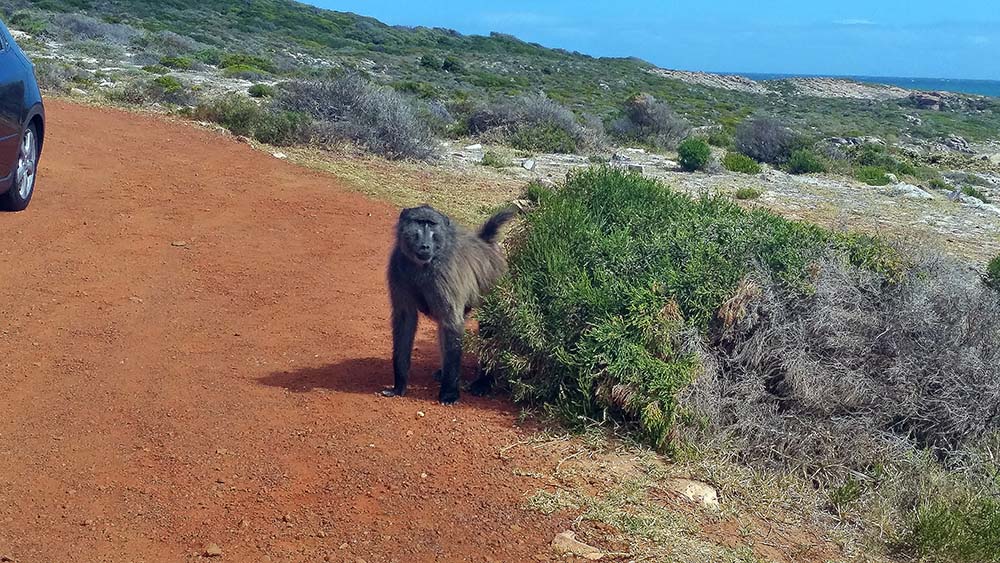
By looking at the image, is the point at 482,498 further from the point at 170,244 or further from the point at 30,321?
the point at 170,244

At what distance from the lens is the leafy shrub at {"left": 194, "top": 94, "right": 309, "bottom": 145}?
14.6m

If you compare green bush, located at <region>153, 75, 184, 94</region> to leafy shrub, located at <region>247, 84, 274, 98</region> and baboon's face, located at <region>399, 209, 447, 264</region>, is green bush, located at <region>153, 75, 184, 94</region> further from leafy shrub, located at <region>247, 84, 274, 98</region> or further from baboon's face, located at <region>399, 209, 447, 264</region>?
baboon's face, located at <region>399, 209, 447, 264</region>

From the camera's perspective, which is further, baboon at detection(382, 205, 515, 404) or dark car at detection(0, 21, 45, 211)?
dark car at detection(0, 21, 45, 211)

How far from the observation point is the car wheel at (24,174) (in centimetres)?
901

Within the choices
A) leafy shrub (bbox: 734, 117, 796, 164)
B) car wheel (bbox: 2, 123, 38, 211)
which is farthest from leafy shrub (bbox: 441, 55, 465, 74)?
car wheel (bbox: 2, 123, 38, 211)

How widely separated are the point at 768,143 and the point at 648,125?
3.40 metres

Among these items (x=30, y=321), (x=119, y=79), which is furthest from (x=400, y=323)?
(x=119, y=79)

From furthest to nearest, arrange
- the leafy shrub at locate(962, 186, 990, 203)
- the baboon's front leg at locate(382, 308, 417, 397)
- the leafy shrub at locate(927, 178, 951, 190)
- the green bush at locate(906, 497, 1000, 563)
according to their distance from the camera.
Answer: the leafy shrub at locate(927, 178, 951, 190), the leafy shrub at locate(962, 186, 990, 203), the baboon's front leg at locate(382, 308, 417, 397), the green bush at locate(906, 497, 1000, 563)

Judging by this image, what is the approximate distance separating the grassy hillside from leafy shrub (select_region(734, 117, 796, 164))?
8.50 m

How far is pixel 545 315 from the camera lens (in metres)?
5.75

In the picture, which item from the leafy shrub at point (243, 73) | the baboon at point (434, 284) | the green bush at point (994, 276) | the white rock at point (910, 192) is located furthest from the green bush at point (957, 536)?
the leafy shrub at point (243, 73)

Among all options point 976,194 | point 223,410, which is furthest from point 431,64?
point 223,410

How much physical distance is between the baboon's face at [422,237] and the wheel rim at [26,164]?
5.08m

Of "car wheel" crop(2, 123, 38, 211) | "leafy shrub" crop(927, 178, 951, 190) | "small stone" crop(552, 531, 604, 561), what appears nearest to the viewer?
"small stone" crop(552, 531, 604, 561)
